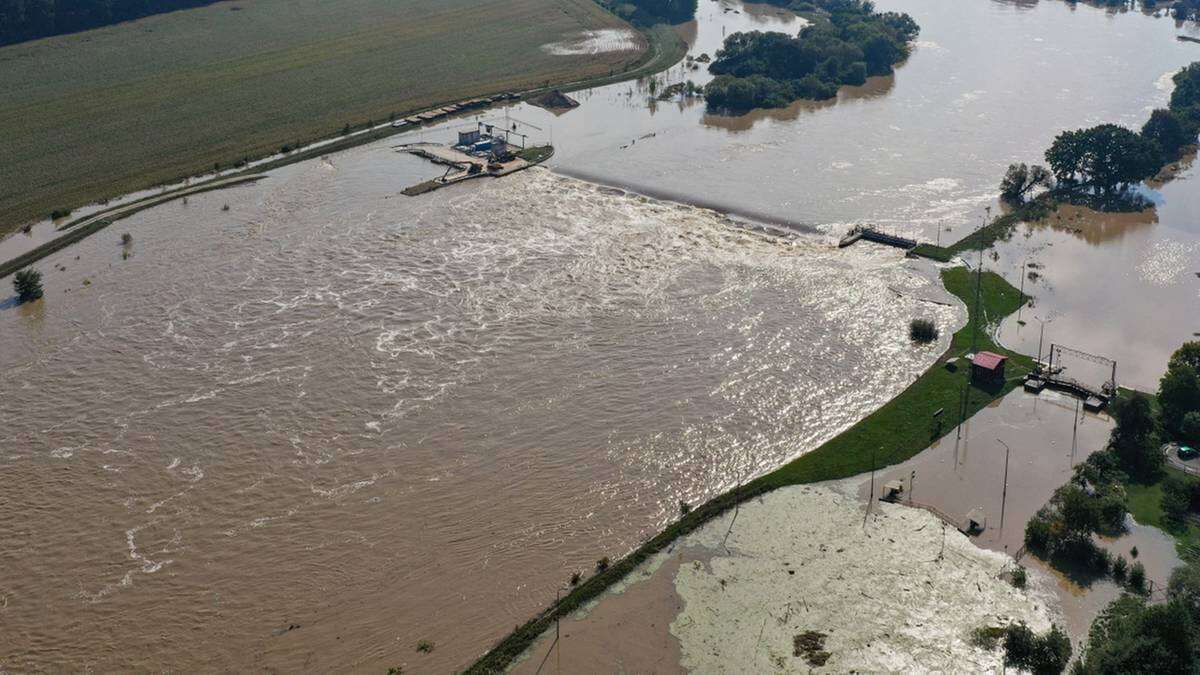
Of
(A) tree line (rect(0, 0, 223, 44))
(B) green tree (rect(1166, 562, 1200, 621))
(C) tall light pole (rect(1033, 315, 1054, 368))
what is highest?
(A) tree line (rect(0, 0, 223, 44))

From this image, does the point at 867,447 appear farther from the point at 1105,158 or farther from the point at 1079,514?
the point at 1105,158

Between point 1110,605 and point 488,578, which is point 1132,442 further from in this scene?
point 488,578

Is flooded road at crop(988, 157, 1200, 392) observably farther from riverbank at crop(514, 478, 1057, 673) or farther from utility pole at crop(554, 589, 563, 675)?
utility pole at crop(554, 589, 563, 675)

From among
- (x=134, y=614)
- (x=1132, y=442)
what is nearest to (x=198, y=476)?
(x=134, y=614)

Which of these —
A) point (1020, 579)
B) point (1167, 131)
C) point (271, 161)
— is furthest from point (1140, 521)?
point (271, 161)

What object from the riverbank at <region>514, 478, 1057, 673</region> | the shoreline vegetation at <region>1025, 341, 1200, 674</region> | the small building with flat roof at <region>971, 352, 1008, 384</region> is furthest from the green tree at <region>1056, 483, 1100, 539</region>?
the small building with flat roof at <region>971, 352, 1008, 384</region>

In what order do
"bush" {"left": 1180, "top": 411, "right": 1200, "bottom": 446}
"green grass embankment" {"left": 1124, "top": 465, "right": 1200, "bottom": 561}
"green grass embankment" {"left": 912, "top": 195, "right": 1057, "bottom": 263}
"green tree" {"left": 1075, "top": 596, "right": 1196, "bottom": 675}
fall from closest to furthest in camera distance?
"green tree" {"left": 1075, "top": 596, "right": 1196, "bottom": 675}
"green grass embankment" {"left": 1124, "top": 465, "right": 1200, "bottom": 561}
"bush" {"left": 1180, "top": 411, "right": 1200, "bottom": 446}
"green grass embankment" {"left": 912, "top": 195, "right": 1057, "bottom": 263}

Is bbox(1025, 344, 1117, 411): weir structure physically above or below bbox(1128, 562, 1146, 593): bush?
above
